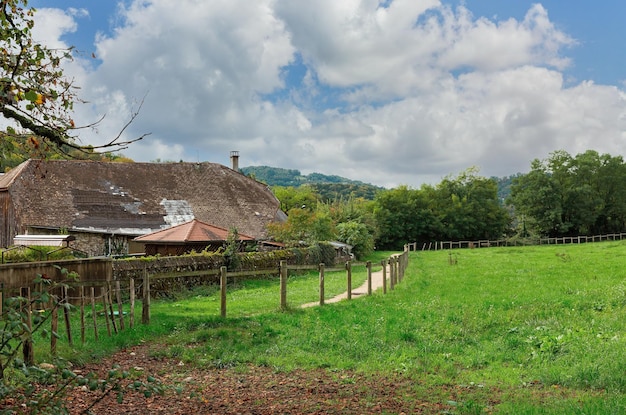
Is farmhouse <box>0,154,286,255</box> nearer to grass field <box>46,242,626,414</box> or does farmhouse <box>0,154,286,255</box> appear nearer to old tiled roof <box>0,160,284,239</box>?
old tiled roof <box>0,160,284,239</box>

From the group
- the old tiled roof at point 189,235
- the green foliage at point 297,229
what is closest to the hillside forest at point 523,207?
the green foliage at point 297,229

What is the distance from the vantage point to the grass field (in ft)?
24.0

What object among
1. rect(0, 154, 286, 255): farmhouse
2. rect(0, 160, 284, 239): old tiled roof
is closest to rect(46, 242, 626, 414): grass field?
rect(0, 154, 286, 255): farmhouse

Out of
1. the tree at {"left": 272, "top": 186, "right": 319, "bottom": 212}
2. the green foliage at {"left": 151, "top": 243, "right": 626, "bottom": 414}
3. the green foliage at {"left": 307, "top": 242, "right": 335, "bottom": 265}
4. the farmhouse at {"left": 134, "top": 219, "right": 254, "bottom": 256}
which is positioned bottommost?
the green foliage at {"left": 151, "top": 243, "right": 626, "bottom": 414}

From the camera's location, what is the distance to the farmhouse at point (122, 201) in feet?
107

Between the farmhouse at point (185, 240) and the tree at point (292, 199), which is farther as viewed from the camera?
the tree at point (292, 199)

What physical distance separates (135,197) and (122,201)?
114cm

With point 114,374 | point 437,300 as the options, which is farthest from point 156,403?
point 437,300

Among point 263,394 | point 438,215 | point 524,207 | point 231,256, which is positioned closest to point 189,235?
point 231,256

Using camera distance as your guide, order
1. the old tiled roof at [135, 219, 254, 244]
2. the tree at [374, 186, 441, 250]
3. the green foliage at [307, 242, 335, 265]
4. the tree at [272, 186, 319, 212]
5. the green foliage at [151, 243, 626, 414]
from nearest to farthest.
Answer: the green foliage at [151, 243, 626, 414] → the old tiled roof at [135, 219, 254, 244] → the green foliage at [307, 242, 335, 265] → the tree at [374, 186, 441, 250] → the tree at [272, 186, 319, 212]

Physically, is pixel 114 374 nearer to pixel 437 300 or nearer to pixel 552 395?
pixel 552 395

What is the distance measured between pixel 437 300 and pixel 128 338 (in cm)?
839

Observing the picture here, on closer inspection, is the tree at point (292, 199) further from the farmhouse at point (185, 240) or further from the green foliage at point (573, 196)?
the farmhouse at point (185, 240)

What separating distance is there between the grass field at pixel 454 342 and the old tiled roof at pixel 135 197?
761 inches
